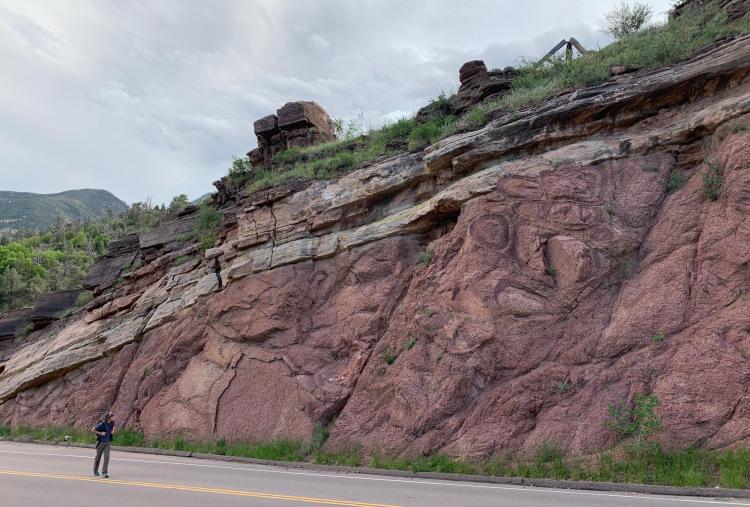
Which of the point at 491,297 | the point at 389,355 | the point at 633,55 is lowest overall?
the point at 389,355

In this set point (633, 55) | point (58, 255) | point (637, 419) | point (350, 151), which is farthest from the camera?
point (58, 255)

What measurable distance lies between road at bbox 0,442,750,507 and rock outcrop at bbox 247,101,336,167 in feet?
51.8

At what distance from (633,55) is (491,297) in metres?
8.22

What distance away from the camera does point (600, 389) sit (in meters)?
10.7

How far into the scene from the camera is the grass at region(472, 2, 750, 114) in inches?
582

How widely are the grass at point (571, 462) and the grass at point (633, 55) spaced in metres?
10.0

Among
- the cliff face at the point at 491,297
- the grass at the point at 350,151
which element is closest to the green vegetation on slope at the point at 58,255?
the grass at the point at 350,151

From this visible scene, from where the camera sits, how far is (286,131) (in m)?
26.3

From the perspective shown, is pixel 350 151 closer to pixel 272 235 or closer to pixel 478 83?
pixel 272 235

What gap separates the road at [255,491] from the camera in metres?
8.10

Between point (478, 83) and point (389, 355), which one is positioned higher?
point (478, 83)

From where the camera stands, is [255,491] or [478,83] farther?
[478,83]

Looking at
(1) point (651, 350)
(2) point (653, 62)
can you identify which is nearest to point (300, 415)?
(1) point (651, 350)

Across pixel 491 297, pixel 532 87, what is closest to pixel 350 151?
pixel 532 87
